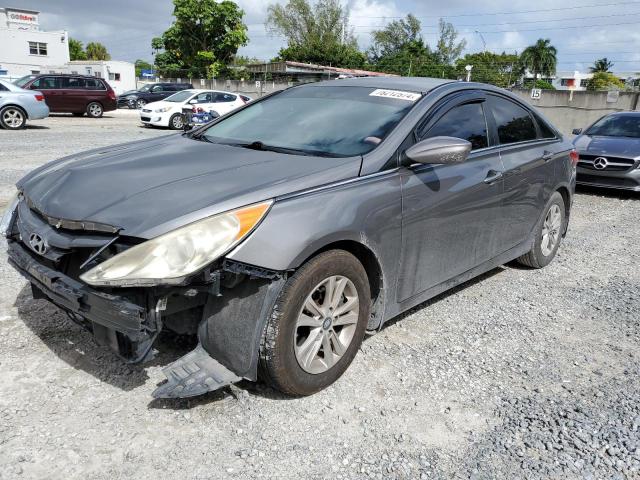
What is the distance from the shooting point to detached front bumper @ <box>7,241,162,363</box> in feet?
7.57

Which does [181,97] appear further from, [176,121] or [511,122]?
[511,122]

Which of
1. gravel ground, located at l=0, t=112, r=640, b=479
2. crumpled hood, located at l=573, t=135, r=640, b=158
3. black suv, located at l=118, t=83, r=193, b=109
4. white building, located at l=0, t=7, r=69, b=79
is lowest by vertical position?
gravel ground, located at l=0, t=112, r=640, b=479

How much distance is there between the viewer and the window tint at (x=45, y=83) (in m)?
20.2

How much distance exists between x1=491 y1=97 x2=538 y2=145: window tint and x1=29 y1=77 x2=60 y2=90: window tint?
20147 millimetres

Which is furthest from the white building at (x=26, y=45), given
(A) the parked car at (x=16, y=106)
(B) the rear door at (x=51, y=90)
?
(A) the parked car at (x=16, y=106)

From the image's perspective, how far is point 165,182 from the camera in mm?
2748

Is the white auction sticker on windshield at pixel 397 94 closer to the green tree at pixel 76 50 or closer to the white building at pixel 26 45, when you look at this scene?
the white building at pixel 26 45

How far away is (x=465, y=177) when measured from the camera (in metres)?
3.61

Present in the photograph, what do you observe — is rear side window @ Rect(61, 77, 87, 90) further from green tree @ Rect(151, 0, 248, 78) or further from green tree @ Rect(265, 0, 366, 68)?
green tree @ Rect(265, 0, 366, 68)

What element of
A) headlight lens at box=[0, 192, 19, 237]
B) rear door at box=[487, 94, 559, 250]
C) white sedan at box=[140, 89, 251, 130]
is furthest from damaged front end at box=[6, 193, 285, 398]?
white sedan at box=[140, 89, 251, 130]

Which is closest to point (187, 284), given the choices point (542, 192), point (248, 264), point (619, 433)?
point (248, 264)

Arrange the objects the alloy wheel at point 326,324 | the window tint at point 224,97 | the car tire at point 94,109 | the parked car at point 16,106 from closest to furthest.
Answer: the alloy wheel at point 326,324
the parked car at point 16,106
the window tint at point 224,97
the car tire at point 94,109

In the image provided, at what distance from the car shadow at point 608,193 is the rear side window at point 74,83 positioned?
60.4ft

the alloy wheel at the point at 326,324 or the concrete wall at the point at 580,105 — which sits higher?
the concrete wall at the point at 580,105
